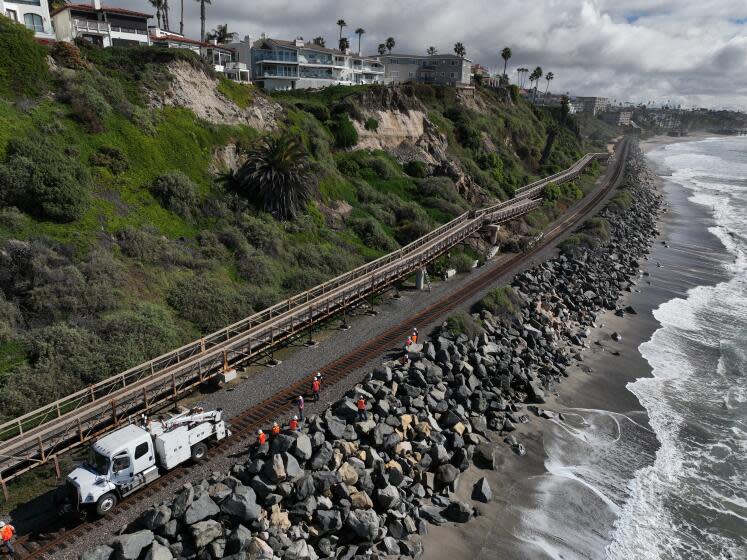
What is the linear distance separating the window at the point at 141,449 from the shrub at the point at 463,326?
17.6 metres

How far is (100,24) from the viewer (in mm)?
47344

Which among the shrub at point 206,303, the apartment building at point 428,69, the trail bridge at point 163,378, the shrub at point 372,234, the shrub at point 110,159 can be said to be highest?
the apartment building at point 428,69

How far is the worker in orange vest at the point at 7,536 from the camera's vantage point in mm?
12469

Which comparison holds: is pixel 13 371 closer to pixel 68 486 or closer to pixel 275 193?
pixel 68 486

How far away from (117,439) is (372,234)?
29129mm

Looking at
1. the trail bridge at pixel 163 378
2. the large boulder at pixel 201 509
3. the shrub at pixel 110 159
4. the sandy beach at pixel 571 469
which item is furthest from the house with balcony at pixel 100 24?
the sandy beach at pixel 571 469

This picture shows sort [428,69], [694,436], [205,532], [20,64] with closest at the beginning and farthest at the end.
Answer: [205,532] < [694,436] < [20,64] < [428,69]

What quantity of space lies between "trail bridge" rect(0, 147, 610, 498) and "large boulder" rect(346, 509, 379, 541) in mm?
9145

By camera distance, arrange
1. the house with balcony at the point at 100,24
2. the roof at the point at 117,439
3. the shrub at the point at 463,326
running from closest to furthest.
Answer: the roof at the point at 117,439 < the shrub at the point at 463,326 < the house with balcony at the point at 100,24

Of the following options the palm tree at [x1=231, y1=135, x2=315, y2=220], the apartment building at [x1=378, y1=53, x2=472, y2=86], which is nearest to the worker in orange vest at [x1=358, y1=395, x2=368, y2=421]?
the palm tree at [x1=231, y1=135, x2=315, y2=220]

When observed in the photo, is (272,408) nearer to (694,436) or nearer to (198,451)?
(198,451)

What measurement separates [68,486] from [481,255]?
121ft

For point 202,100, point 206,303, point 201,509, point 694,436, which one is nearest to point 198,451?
point 201,509

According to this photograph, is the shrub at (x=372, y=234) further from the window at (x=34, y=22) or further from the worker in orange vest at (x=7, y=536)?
the worker in orange vest at (x=7, y=536)
